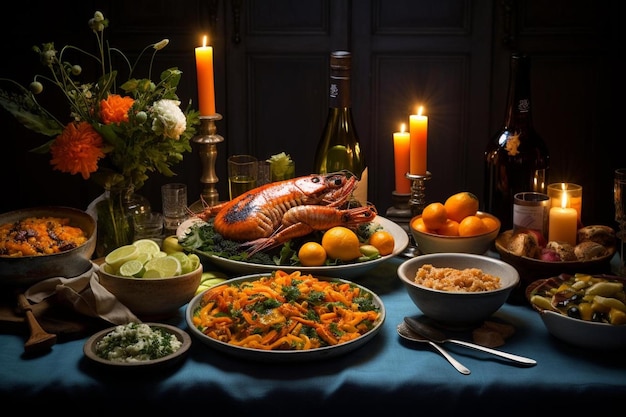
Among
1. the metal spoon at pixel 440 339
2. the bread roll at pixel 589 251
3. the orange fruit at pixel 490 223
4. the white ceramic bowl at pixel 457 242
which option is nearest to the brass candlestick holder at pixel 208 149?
the white ceramic bowl at pixel 457 242

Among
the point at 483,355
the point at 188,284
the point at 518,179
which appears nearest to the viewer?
the point at 483,355

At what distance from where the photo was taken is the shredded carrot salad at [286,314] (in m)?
1.66

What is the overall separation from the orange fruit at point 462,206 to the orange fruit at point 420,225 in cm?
8

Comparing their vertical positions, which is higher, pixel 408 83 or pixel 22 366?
pixel 408 83

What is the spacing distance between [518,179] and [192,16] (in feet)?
6.11

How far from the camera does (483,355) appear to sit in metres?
1.68

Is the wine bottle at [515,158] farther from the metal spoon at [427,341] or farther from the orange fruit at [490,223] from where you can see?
the metal spoon at [427,341]

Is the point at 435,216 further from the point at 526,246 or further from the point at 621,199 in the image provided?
the point at 621,199

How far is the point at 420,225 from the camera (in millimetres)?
2203

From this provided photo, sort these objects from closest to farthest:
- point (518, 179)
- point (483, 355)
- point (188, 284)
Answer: point (483, 355) → point (188, 284) → point (518, 179)

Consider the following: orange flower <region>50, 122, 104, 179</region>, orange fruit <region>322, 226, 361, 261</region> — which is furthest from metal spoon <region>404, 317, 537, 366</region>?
orange flower <region>50, 122, 104, 179</region>

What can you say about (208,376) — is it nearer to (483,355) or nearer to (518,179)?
(483,355)

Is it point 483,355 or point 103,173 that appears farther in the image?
point 103,173

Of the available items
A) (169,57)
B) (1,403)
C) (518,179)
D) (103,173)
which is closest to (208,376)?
(1,403)
